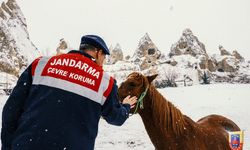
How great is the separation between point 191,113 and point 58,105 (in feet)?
36.6

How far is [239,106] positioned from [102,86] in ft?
39.7

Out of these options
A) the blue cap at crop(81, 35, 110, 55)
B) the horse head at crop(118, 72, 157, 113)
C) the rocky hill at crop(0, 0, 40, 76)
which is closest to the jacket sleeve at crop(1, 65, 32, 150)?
the blue cap at crop(81, 35, 110, 55)

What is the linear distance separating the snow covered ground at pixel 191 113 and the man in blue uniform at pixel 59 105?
20.4 feet

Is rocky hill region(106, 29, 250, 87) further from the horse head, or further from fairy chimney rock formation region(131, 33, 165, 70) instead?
the horse head

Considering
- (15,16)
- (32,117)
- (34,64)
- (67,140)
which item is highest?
(15,16)

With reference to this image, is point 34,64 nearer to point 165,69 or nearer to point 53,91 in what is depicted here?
point 53,91

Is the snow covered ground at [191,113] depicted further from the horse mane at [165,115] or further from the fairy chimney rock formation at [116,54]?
the fairy chimney rock formation at [116,54]

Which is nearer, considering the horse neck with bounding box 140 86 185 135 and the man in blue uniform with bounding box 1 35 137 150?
the man in blue uniform with bounding box 1 35 137 150

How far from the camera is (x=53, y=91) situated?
6.09 feet

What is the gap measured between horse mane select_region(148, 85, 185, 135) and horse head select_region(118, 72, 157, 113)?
9 cm

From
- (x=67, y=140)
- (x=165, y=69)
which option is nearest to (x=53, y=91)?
(x=67, y=140)

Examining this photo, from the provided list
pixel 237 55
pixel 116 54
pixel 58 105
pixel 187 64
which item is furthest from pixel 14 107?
pixel 116 54

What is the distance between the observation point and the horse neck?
11.6 feet

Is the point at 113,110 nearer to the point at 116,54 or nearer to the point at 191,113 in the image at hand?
the point at 191,113
